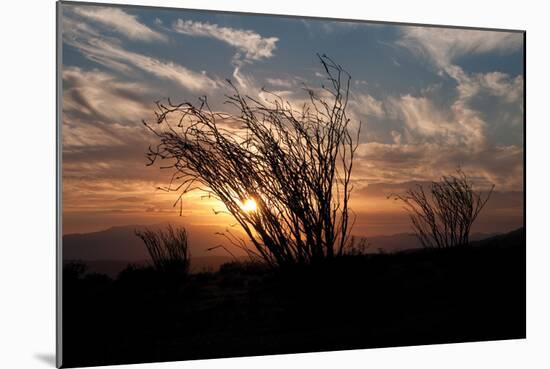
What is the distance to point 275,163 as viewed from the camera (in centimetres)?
575

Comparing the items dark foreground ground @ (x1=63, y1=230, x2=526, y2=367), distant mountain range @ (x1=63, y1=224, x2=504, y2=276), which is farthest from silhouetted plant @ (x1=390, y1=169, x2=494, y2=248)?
distant mountain range @ (x1=63, y1=224, x2=504, y2=276)

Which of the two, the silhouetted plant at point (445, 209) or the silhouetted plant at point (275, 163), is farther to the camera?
the silhouetted plant at point (445, 209)

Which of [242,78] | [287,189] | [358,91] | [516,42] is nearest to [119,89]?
[242,78]

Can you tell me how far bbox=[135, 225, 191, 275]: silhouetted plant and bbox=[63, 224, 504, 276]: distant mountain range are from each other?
37 mm

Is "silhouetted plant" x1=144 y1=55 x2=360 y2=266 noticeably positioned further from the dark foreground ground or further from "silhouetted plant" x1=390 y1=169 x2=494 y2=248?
"silhouetted plant" x1=390 y1=169 x2=494 y2=248

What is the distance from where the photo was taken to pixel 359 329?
5848 millimetres

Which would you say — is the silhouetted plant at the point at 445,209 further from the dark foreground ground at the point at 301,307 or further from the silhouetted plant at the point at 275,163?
the silhouetted plant at the point at 275,163

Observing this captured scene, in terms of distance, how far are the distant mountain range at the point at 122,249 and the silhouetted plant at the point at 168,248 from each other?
0.12 ft

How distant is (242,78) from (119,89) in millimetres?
884

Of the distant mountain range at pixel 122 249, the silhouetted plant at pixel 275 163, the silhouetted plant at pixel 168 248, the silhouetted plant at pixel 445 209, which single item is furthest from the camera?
the silhouetted plant at pixel 445 209

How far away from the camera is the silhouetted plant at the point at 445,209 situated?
5973 millimetres

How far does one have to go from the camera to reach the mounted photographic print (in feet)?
17.4

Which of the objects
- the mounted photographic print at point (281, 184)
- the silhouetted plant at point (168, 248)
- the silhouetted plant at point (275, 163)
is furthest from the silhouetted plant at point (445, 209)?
the silhouetted plant at point (168, 248)

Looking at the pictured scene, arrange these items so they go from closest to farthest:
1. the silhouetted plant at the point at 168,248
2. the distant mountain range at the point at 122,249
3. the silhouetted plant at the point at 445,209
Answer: the distant mountain range at the point at 122,249 < the silhouetted plant at the point at 168,248 < the silhouetted plant at the point at 445,209
